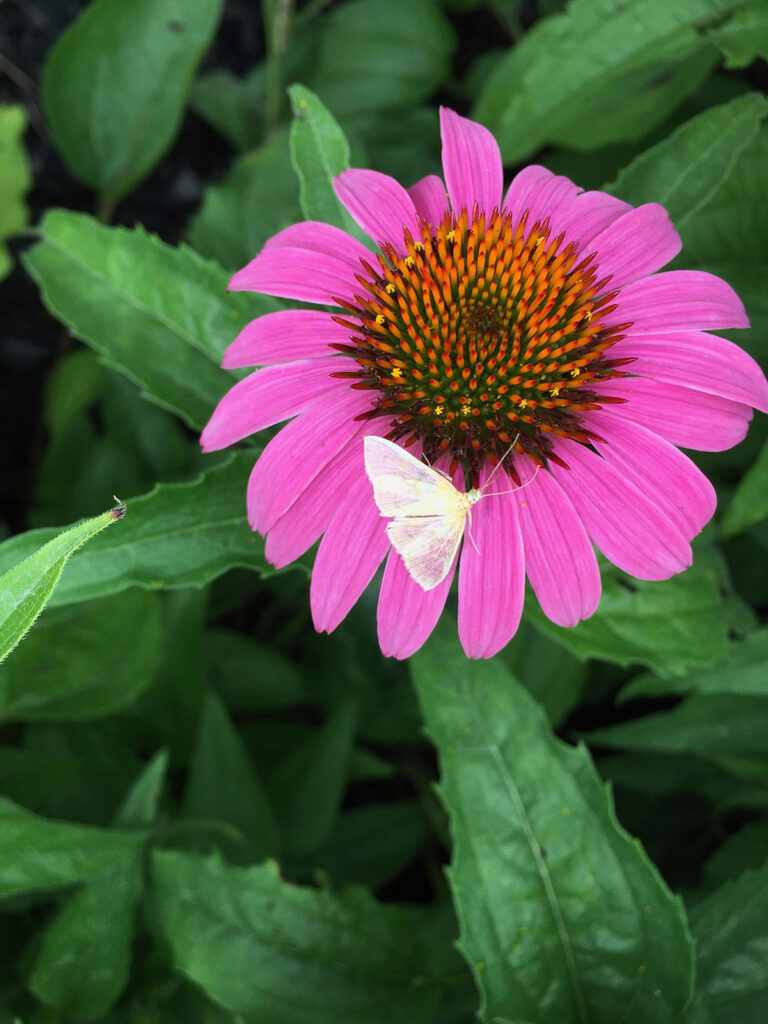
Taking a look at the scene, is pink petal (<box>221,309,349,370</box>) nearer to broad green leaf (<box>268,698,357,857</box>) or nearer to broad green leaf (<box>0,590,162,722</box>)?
broad green leaf (<box>0,590,162,722</box>)

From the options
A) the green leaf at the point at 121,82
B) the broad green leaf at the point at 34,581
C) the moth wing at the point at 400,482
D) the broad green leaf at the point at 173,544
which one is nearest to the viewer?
the broad green leaf at the point at 34,581

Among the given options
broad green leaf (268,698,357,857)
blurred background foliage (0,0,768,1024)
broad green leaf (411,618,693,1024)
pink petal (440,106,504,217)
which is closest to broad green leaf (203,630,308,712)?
blurred background foliage (0,0,768,1024)

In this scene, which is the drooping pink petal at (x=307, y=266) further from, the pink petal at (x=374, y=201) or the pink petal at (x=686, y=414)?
the pink petal at (x=686, y=414)

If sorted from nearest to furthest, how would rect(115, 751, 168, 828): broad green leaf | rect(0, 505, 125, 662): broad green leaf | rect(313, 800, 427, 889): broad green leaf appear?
rect(0, 505, 125, 662): broad green leaf → rect(115, 751, 168, 828): broad green leaf → rect(313, 800, 427, 889): broad green leaf

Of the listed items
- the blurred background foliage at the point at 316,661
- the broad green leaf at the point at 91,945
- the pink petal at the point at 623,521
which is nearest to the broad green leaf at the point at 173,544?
the blurred background foliage at the point at 316,661

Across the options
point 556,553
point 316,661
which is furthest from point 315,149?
point 316,661

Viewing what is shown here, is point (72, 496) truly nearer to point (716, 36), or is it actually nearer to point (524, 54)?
point (524, 54)
